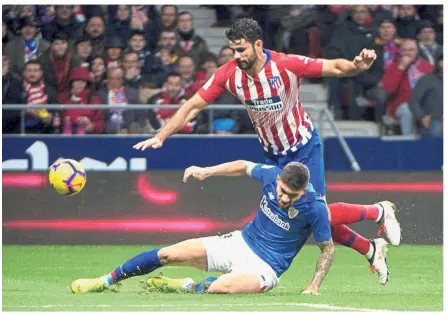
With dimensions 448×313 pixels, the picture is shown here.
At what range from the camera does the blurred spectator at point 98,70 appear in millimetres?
16328

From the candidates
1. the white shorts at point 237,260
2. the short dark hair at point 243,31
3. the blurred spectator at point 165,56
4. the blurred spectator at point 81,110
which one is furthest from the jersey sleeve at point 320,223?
the blurred spectator at point 165,56

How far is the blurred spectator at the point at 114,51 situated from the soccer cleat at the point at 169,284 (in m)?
6.61

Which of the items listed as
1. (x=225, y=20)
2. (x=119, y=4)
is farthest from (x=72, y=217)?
(x=225, y=20)

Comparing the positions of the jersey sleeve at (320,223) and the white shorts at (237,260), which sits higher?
the jersey sleeve at (320,223)

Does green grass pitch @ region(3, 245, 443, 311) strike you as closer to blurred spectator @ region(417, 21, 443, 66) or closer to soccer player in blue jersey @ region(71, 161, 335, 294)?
soccer player in blue jersey @ region(71, 161, 335, 294)

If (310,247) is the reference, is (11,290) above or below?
above

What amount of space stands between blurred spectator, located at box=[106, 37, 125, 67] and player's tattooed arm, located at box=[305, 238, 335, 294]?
729cm

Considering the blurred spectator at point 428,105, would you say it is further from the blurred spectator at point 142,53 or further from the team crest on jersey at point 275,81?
the team crest on jersey at point 275,81

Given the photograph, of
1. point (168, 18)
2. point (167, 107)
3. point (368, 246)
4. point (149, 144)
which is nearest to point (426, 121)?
point (167, 107)

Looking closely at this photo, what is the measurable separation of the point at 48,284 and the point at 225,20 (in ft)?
25.7

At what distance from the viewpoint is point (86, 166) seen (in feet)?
51.4

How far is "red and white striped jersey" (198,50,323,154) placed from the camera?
10430mm

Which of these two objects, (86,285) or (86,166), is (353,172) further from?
(86,285)

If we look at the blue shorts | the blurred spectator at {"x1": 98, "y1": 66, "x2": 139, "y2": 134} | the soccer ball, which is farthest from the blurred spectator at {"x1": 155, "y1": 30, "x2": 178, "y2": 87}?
the blue shorts
